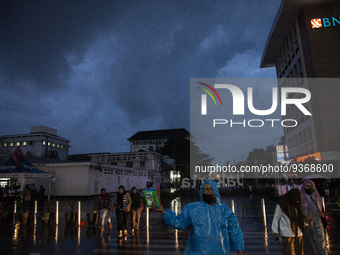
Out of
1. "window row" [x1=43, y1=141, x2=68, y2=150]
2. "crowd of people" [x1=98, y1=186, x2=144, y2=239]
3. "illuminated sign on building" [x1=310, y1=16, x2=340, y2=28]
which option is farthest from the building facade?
"illuminated sign on building" [x1=310, y1=16, x2=340, y2=28]

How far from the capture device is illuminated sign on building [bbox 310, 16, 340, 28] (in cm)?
3553

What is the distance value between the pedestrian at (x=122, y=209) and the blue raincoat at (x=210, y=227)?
19.3 feet

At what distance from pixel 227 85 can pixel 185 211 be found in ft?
58.3

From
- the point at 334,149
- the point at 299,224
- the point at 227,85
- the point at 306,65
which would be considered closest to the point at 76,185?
the point at 227,85

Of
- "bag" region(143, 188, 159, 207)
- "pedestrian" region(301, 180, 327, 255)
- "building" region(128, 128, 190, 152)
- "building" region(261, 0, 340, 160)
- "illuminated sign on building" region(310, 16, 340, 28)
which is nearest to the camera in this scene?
"bag" region(143, 188, 159, 207)

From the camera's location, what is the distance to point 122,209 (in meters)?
9.16

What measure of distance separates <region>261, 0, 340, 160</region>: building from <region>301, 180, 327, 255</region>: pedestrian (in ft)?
101

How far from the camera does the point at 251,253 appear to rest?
21.6ft

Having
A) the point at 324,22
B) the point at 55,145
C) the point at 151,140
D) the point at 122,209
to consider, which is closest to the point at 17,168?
the point at 122,209

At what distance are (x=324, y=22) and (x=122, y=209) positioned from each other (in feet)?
131

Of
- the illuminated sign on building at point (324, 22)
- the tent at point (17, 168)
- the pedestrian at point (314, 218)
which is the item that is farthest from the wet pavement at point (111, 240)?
the illuminated sign on building at point (324, 22)

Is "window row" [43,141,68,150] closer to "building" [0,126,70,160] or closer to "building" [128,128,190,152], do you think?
"building" [0,126,70,160]

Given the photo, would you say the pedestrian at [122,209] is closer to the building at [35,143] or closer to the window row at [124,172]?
the window row at [124,172]

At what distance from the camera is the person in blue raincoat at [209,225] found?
3.34 metres
